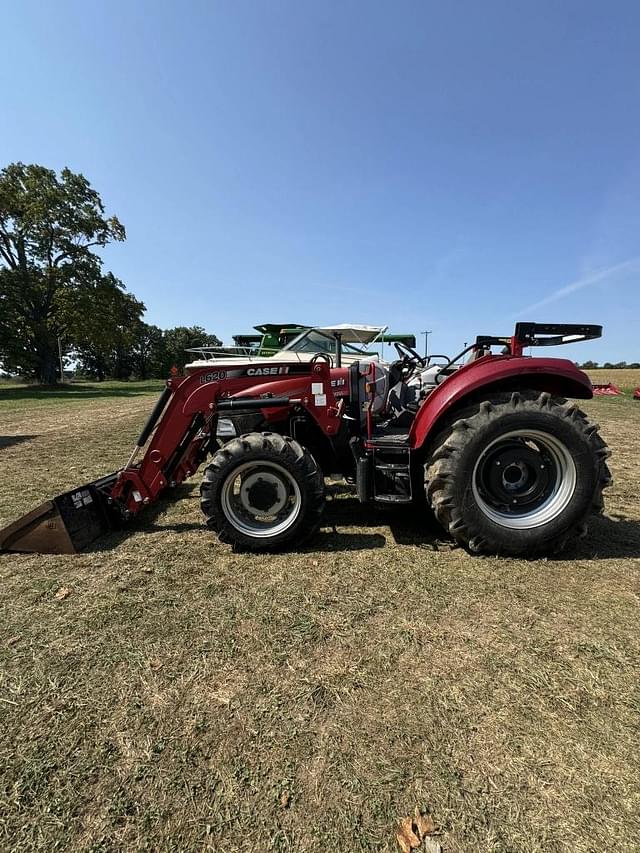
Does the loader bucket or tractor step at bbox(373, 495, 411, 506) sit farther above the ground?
tractor step at bbox(373, 495, 411, 506)

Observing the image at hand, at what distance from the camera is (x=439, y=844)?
4.08 ft

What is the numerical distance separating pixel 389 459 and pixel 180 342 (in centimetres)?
7543

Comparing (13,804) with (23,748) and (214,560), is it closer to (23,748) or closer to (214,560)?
(23,748)

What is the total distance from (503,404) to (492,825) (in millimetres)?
2378

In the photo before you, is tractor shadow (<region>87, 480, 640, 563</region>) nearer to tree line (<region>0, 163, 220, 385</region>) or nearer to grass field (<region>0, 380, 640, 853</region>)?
grass field (<region>0, 380, 640, 853</region>)

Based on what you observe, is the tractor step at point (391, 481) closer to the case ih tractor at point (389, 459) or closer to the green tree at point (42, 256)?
the case ih tractor at point (389, 459)

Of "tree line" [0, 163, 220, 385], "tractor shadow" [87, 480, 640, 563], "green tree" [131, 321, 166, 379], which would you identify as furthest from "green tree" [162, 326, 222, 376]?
"tractor shadow" [87, 480, 640, 563]

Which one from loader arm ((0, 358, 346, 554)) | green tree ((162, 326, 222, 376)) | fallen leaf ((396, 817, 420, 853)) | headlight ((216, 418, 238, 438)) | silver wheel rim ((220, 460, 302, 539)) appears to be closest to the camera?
fallen leaf ((396, 817, 420, 853))

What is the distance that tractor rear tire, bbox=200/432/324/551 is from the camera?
313 centimetres

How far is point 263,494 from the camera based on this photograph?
10.7ft

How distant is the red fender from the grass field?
1.05 meters

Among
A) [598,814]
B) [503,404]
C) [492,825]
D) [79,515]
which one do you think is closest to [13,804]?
[492,825]

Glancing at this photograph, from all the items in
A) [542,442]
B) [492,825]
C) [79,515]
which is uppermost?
[542,442]

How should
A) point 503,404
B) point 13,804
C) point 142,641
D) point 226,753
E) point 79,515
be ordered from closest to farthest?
point 13,804
point 226,753
point 142,641
point 503,404
point 79,515
